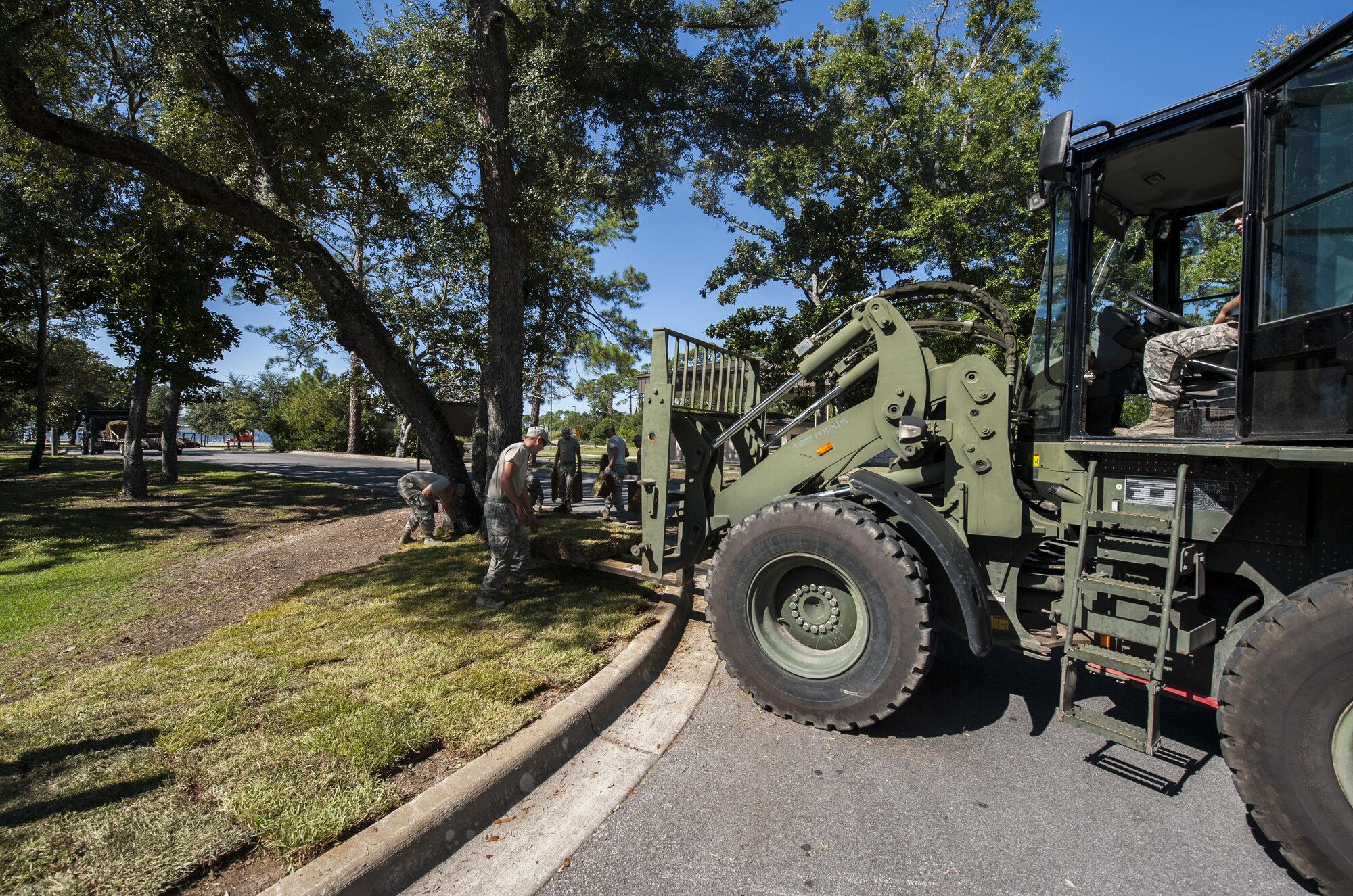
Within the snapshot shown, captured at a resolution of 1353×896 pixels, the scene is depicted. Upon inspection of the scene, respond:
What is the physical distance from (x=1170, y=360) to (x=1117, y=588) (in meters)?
1.15

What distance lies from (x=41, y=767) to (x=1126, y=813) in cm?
488

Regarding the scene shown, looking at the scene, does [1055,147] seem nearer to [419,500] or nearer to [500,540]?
[500,540]

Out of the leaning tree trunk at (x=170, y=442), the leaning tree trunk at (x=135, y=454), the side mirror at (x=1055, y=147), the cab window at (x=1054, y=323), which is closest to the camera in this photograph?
the side mirror at (x=1055, y=147)

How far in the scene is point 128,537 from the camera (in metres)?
8.80

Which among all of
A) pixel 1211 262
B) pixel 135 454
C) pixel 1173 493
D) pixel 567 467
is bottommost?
pixel 135 454

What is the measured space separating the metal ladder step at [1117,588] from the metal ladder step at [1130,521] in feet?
0.81

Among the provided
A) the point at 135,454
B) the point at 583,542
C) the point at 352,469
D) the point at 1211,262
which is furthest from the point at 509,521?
the point at 352,469

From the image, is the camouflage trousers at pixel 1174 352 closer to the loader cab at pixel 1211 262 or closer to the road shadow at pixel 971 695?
the loader cab at pixel 1211 262

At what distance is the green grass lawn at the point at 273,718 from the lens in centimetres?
235

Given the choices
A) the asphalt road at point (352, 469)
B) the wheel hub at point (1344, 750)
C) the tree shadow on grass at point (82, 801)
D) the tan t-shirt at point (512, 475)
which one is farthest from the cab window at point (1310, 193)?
the asphalt road at point (352, 469)

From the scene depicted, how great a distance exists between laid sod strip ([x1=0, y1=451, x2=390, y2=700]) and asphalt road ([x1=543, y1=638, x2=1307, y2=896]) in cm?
413

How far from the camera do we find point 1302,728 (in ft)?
7.45

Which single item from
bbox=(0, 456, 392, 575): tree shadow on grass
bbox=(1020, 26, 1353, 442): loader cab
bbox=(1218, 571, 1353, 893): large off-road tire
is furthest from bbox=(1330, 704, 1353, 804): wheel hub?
bbox=(0, 456, 392, 575): tree shadow on grass

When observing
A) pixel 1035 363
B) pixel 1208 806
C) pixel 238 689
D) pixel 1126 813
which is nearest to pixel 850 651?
pixel 1126 813
